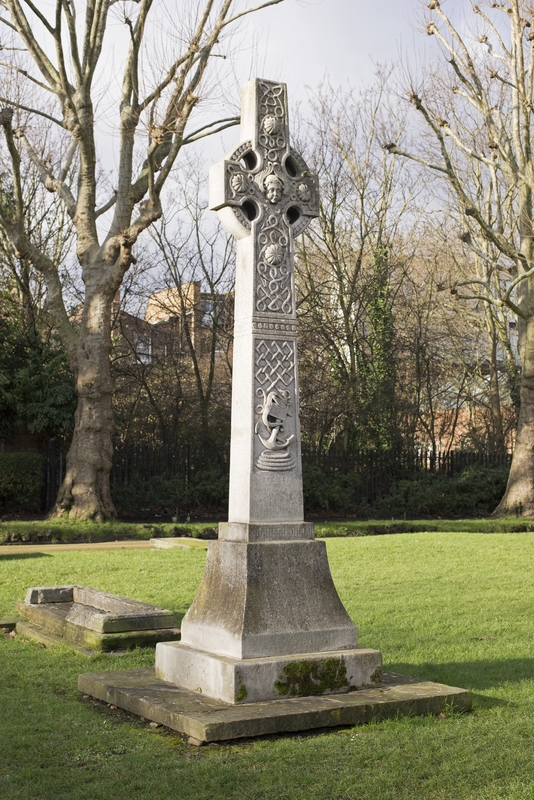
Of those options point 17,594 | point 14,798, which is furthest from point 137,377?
point 14,798

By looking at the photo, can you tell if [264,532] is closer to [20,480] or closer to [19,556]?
[19,556]

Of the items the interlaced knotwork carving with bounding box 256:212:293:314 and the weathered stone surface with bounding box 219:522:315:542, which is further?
the interlaced knotwork carving with bounding box 256:212:293:314

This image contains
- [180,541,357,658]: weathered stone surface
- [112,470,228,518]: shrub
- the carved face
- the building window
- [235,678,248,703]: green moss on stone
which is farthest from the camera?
the building window

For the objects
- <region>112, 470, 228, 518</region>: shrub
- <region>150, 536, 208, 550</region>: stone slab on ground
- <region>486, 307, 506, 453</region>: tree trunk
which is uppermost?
→ <region>486, 307, 506, 453</region>: tree trunk

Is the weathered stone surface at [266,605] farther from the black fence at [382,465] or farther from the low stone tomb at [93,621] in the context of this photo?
the black fence at [382,465]

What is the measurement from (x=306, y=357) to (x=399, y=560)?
13.3 meters

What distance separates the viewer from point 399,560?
13.9 m

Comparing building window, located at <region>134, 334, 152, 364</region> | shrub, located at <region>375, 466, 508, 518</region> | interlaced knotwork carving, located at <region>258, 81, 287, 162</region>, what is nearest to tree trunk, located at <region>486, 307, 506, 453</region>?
shrub, located at <region>375, 466, 508, 518</region>

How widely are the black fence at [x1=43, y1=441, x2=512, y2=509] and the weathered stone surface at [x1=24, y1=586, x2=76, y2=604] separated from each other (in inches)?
470

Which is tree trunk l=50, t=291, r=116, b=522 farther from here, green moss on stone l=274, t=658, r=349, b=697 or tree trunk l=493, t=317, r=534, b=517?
green moss on stone l=274, t=658, r=349, b=697

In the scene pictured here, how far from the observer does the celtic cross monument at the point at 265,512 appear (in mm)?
5691

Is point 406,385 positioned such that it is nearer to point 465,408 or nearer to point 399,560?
point 465,408

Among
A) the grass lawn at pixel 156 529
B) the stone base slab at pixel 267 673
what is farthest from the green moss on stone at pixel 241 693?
the grass lawn at pixel 156 529

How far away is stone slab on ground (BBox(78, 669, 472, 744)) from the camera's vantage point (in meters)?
5.10
